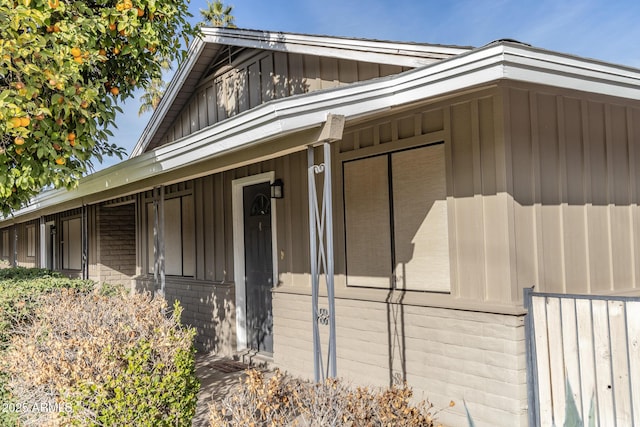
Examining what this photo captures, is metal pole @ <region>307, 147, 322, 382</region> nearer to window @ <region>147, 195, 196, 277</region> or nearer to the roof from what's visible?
the roof

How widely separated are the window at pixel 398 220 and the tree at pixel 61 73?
253 centimetres

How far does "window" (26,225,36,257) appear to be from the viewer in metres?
17.3

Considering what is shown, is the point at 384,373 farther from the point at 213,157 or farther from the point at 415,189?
the point at 213,157

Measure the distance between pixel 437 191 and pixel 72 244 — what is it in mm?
11465

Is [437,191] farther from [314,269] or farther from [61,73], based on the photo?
[61,73]

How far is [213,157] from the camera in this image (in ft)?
17.7

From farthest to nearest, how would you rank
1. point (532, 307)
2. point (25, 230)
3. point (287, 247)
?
point (25, 230) < point (287, 247) < point (532, 307)

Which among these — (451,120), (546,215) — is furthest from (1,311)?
(546,215)

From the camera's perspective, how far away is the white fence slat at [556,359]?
407cm

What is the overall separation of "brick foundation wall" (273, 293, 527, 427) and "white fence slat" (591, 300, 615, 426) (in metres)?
0.53

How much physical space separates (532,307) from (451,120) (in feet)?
5.65

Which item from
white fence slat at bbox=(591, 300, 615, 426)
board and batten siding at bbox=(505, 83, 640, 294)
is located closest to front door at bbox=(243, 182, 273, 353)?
board and batten siding at bbox=(505, 83, 640, 294)

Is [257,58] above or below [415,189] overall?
above

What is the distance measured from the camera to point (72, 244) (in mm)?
13734
